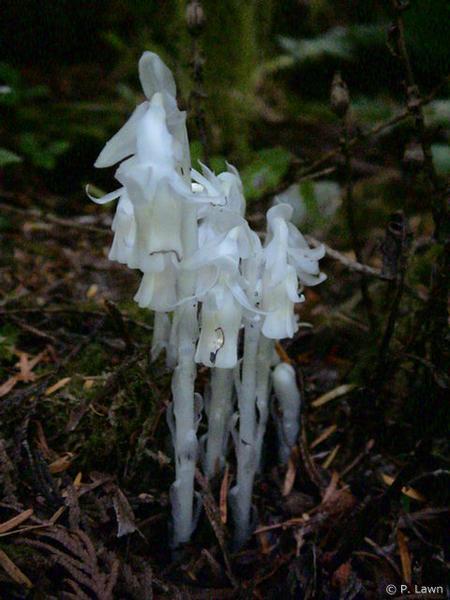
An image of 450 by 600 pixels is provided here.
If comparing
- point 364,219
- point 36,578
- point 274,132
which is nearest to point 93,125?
point 274,132

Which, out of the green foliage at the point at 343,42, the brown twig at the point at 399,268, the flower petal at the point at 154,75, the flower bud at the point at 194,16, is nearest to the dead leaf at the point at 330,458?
the brown twig at the point at 399,268

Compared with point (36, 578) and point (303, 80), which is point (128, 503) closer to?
point (36, 578)

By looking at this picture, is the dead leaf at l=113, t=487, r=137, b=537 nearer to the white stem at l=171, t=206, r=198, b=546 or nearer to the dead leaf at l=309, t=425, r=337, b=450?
the white stem at l=171, t=206, r=198, b=546

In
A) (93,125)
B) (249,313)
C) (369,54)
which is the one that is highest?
(369,54)

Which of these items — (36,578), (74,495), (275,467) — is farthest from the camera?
(275,467)

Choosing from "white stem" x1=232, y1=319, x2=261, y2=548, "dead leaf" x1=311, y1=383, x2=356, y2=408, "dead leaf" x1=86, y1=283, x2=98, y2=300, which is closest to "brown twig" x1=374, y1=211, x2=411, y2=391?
"dead leaf" x1=311, y1=383, x2=356, y2=408

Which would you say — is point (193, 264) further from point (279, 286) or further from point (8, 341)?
point (8, 341)
